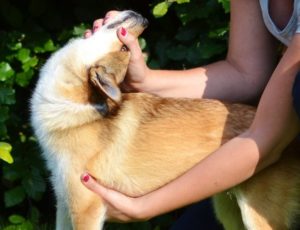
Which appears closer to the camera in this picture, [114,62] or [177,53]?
[114,62]

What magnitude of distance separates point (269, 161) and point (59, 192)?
82 centimetres

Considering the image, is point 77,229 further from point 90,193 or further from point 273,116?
point 273,116

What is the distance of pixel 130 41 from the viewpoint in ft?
9.96

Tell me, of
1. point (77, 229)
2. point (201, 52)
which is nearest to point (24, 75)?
point (201, 52)

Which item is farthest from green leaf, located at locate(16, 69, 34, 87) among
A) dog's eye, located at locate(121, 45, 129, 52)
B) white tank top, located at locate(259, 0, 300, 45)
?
white tank top, located at locate(259, 0, 300, 45)

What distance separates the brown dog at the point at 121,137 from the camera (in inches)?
113

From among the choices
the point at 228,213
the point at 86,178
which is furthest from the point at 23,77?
the point at 228,213

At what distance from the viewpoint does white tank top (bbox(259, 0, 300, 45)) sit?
2.76 metres

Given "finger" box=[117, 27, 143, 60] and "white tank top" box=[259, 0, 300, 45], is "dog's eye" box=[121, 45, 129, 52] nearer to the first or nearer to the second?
"finger" box=[117, 27, 143, 60]

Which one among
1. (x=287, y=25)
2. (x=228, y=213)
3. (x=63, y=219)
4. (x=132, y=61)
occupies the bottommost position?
(x=228, y=213)

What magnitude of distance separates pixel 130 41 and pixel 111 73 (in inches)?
8.4

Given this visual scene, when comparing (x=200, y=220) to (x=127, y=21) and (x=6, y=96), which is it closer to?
(x=127, y=21)

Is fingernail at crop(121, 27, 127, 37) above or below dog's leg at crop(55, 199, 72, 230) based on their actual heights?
above

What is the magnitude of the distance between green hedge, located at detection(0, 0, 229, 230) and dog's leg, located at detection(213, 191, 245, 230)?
28.2 inches
